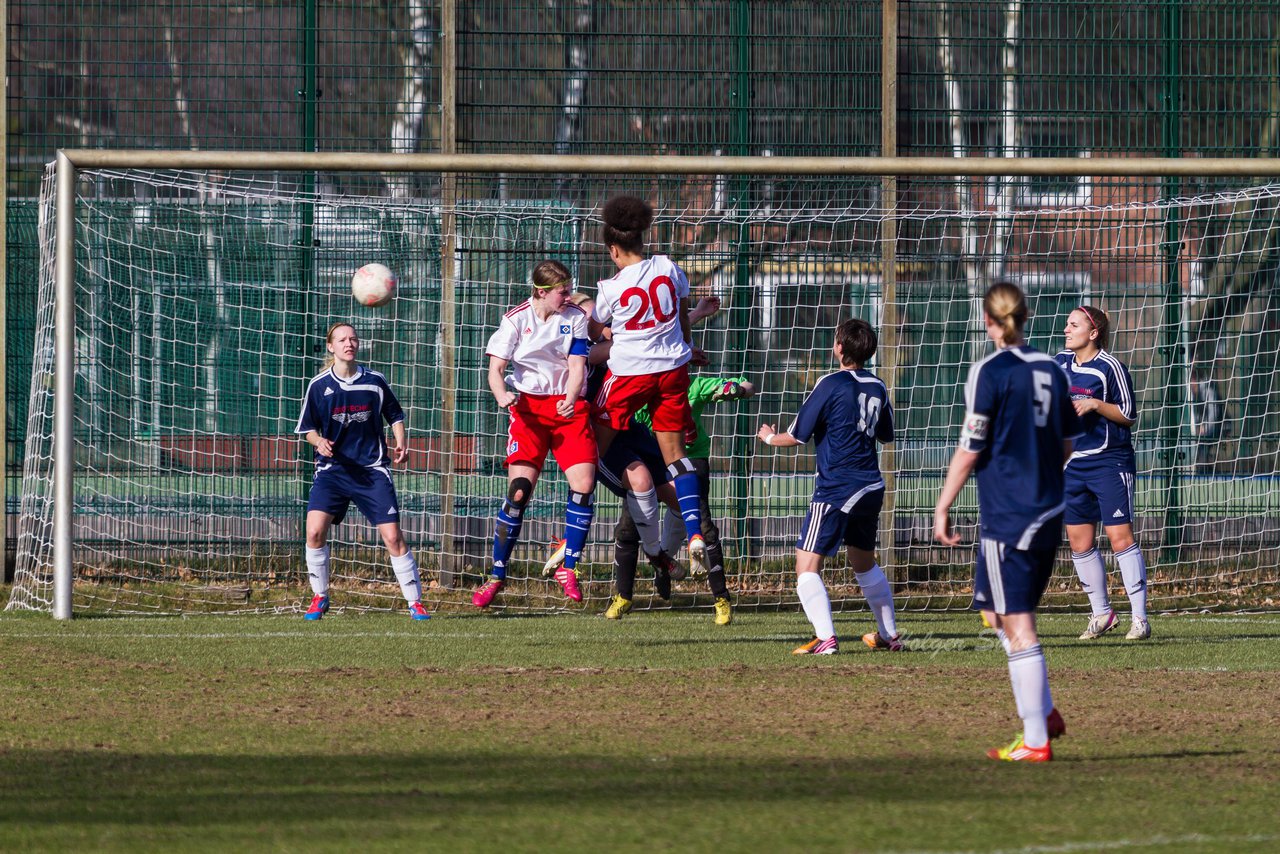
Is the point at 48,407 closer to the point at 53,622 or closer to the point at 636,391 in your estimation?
the point at 53,622

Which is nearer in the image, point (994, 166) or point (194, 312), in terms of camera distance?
point (994, 166)

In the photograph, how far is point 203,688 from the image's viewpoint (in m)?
7.38

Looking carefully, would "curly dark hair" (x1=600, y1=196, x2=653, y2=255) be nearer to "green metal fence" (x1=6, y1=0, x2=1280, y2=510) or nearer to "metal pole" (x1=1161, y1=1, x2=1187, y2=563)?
"green metal fence" (x1=6, y1=0, x2=1280, y2=510)

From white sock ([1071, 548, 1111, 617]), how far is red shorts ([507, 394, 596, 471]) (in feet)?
10.2

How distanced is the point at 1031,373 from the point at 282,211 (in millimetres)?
8002

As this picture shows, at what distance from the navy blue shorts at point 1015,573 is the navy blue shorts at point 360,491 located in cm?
540

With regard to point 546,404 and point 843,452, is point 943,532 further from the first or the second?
point 546,404

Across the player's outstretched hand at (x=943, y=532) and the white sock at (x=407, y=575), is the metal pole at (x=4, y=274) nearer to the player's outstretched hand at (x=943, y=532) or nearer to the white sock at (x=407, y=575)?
the white sock at (x=407, y=575)

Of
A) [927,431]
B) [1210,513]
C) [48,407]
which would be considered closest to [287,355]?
[48,407]

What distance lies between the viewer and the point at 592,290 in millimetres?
12758

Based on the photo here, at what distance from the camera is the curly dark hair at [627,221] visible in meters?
8.77

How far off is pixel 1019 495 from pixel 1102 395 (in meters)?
3.93

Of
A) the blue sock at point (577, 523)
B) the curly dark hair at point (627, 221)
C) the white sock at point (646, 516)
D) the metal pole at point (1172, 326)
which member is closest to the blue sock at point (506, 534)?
the blue sock at point (577, 523)

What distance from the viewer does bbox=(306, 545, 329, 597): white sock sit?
408 inches
